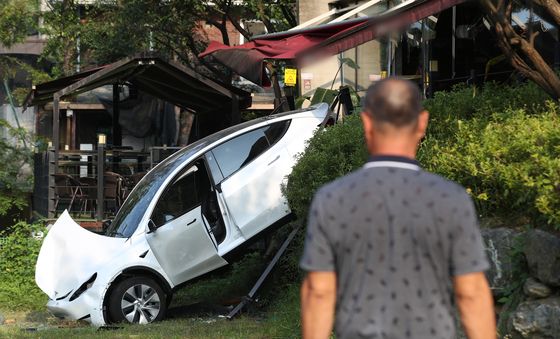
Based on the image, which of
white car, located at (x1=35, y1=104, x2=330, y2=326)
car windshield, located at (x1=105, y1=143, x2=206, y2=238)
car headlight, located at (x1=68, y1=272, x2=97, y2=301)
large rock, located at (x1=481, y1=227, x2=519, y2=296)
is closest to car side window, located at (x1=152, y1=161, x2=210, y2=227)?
white car, located at (x1=35, y1=104, x2=330, y2=326)

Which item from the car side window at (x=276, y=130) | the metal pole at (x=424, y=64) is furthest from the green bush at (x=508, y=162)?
the metal pole at (x=424, y=64)

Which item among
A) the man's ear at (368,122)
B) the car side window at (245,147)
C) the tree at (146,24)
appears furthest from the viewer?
the tree at (146,24)

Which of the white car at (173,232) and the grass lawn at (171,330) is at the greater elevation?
the white car at (173,232)

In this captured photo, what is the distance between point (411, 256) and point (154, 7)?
1842 centimetres

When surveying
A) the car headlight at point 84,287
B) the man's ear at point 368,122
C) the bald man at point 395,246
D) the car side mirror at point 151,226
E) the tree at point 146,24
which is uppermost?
the tree at point 146,24

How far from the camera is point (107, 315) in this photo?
36.6 ft

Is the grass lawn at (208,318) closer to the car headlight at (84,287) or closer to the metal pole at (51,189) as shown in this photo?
the car headlight at (84,287)

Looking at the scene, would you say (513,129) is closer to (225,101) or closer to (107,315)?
(107,315)

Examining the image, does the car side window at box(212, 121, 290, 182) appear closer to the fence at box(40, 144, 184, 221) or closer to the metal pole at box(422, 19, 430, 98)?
the metal pole at box(422, 19, 430, 98)

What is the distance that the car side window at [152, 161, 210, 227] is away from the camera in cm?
1155

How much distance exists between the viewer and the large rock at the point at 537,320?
6562 mm

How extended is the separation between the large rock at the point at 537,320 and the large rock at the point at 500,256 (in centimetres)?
39

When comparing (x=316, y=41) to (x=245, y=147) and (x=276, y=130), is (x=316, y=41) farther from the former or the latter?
(x=245, y=147)

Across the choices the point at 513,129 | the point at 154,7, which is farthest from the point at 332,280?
the point at 154,7
